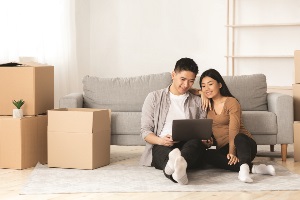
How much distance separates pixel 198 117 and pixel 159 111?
0.28 metres

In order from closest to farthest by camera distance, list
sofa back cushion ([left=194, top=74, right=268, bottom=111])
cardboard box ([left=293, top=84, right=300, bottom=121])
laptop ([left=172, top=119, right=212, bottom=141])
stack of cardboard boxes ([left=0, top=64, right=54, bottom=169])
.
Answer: laptop ([left=172, top=119, right=212, bottom=141]) → stack of cardboard boxes ([left=0, top=64, right=54, bottom=169]) → cardboard box ([left=293, top=84, right=300, bottom=121]) → sofa back cushion ([left=194, top=74, right=268, bottom=111])

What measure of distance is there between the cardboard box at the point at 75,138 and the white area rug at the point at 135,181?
74 mm

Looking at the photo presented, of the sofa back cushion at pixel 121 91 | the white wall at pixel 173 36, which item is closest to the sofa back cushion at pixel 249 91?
the sofa back cushion at pixel 121 91

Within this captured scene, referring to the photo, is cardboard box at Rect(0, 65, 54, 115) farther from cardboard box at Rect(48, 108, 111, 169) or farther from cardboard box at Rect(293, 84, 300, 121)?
cardboard box at Rect(293, 84, 300, 121)

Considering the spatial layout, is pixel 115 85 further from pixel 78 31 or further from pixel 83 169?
pixel 78 31

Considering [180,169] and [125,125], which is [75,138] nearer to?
[125,125]

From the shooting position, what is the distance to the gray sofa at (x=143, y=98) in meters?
4.57

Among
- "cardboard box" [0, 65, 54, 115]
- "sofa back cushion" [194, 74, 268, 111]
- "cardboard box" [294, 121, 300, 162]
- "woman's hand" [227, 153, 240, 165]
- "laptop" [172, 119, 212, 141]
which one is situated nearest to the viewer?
"laptop" [172, 119, 212, 141]

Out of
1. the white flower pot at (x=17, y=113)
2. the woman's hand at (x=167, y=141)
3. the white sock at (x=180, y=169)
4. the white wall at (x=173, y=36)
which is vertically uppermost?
the white wall at (x=173, y=36)

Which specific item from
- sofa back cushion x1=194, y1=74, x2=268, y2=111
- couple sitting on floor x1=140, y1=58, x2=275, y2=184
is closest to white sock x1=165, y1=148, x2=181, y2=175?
couple sitting on floor x1=140, y1=58, x2=275, y2=184

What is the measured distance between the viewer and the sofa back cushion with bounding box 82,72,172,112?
494cm

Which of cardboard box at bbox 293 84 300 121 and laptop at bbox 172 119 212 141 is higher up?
cardboard box at bbox 293 84 300 121

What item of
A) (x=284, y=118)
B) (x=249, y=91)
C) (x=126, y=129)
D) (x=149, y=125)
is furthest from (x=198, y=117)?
(x=249, y=91)

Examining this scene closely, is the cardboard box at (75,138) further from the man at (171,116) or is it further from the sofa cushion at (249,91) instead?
the sofa cushion at (249,91)
